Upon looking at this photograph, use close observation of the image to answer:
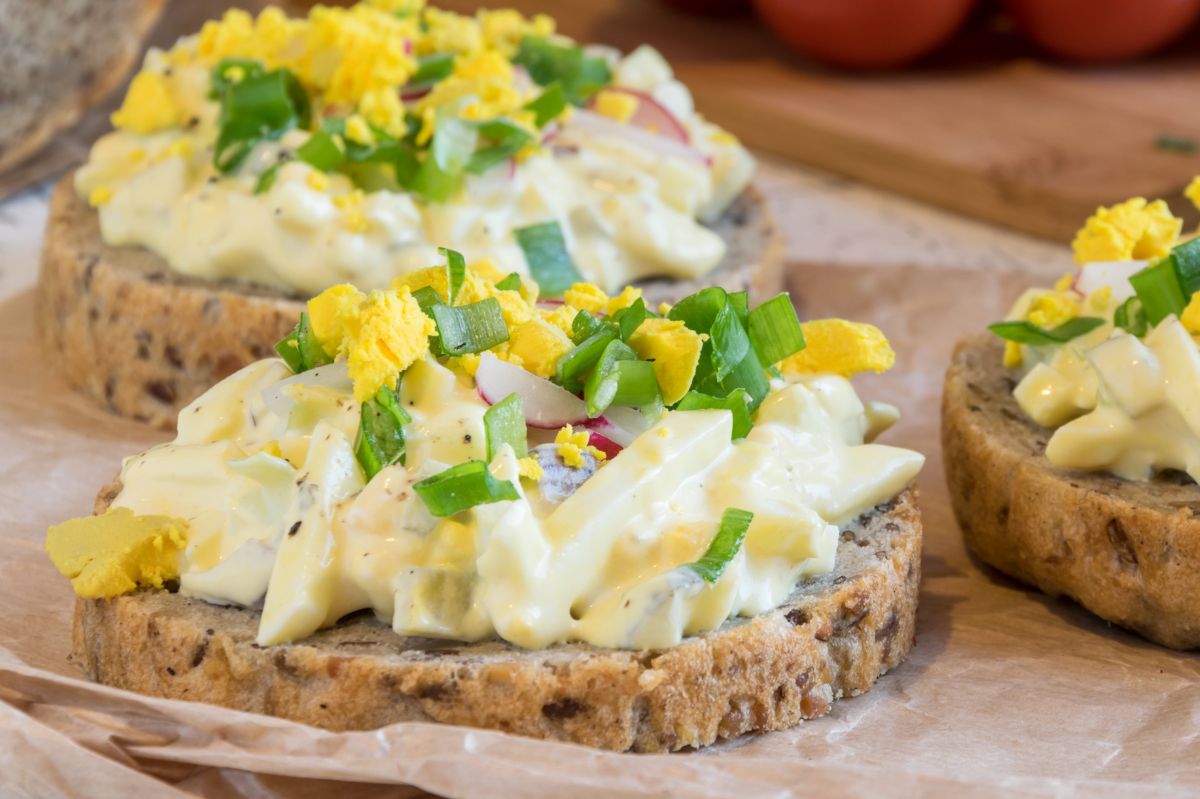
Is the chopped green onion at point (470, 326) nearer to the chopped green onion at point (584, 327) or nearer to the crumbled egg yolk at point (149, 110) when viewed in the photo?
the chopped green onion at point (584, 327)

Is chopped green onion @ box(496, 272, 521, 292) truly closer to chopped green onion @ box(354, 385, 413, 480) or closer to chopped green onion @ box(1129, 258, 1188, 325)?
chopped green onion @ box(354, 385, 413, 480)

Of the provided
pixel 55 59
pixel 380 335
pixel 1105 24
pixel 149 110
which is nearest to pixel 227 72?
pixel 149 110

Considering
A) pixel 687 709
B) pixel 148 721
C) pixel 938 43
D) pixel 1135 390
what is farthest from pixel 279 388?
pixel 938 43

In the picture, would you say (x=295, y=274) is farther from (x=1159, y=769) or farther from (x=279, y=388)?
(x=1159, y=769)

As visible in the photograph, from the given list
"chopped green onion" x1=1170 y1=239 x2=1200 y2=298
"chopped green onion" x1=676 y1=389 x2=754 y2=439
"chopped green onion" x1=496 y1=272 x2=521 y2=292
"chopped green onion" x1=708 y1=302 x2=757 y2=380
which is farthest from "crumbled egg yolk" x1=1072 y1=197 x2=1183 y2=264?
"chopped green onion" x1=496 y1=272 x2=521 y2=292

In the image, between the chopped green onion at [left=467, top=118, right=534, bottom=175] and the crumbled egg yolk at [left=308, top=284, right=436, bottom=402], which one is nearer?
the crumbled egg yolk at [left=308, top=284, right=436, bottom=402]

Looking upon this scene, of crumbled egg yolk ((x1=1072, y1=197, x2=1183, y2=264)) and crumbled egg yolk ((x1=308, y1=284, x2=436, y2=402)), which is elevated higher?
crumbled egg yolk ((x1=308, y1=284, x2=436, y2=402))

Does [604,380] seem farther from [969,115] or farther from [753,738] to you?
[969,115]
